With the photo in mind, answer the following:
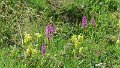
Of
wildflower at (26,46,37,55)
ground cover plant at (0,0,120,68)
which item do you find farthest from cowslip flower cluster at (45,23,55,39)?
wildflower at (26,46,37,55)

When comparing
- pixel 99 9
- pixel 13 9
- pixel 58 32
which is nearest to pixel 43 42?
pixel 58 32

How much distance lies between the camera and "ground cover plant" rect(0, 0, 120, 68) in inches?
164

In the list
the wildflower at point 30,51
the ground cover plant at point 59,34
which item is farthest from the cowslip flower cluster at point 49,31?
the wildflower at point 30,51

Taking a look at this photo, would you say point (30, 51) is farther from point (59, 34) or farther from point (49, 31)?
point (59, 34)

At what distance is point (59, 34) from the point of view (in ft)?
16.1

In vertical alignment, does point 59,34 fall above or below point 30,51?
below

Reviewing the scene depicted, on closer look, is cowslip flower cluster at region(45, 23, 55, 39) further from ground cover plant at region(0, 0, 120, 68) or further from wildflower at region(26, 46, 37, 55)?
wildflower at region(26, 46, 37, 55)

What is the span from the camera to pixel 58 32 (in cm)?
502

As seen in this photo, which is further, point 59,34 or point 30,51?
point 59,34

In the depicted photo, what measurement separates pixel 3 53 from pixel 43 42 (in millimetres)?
571

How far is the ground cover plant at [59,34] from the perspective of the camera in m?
4.15

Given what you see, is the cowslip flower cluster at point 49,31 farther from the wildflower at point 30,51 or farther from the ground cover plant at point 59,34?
the wildflower at point 30,51

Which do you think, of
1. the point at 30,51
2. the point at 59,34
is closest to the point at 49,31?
the point at 30,51

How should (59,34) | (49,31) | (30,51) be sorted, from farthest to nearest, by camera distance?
(59,34)
(49,31)
(30,51)
